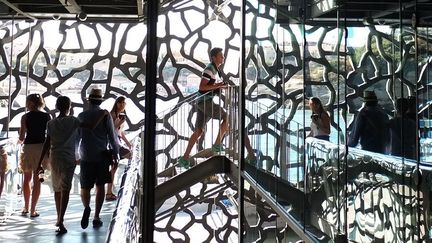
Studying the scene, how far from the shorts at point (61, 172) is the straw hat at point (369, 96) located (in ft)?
10.5

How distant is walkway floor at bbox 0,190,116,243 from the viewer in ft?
14.1

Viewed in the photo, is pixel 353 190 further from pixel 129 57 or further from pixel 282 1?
pixel 129 57

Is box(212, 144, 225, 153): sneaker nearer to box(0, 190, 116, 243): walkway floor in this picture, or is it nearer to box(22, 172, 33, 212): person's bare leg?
box(0, 190, 116, 243): walkway floor

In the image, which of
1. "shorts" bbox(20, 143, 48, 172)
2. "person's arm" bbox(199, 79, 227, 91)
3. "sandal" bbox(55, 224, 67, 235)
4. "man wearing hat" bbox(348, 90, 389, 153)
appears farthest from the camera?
"person's arm" bbox(199, 79, 227, 91)

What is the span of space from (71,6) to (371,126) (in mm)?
7216

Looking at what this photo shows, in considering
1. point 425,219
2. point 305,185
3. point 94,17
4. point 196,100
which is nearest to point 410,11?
point 425,219

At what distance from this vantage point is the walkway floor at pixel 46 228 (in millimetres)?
4293

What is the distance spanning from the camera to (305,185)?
3012mm

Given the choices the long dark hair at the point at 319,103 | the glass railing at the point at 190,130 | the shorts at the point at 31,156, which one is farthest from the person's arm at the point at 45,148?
the long dark hair at the point at 319,103

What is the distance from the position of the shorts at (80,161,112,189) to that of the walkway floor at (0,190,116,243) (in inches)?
10.3

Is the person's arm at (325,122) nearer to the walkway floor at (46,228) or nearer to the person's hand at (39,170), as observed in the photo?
the walkway floor at (46,228)

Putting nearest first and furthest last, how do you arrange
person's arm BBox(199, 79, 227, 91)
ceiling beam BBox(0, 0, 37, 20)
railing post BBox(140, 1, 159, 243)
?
railing post BBox(140, 1, 159, 243) < person's arm BBox(199, 79, 227, 91) < ceiling beam BBox(0, 0, 37, 20)

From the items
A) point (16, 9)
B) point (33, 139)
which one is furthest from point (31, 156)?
point (16, 9)

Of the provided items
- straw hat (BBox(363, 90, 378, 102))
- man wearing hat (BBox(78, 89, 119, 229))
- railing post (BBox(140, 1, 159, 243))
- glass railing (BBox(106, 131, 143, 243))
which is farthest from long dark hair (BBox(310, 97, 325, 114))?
man wearing hat (BBox(78, 89, 119, 229))
